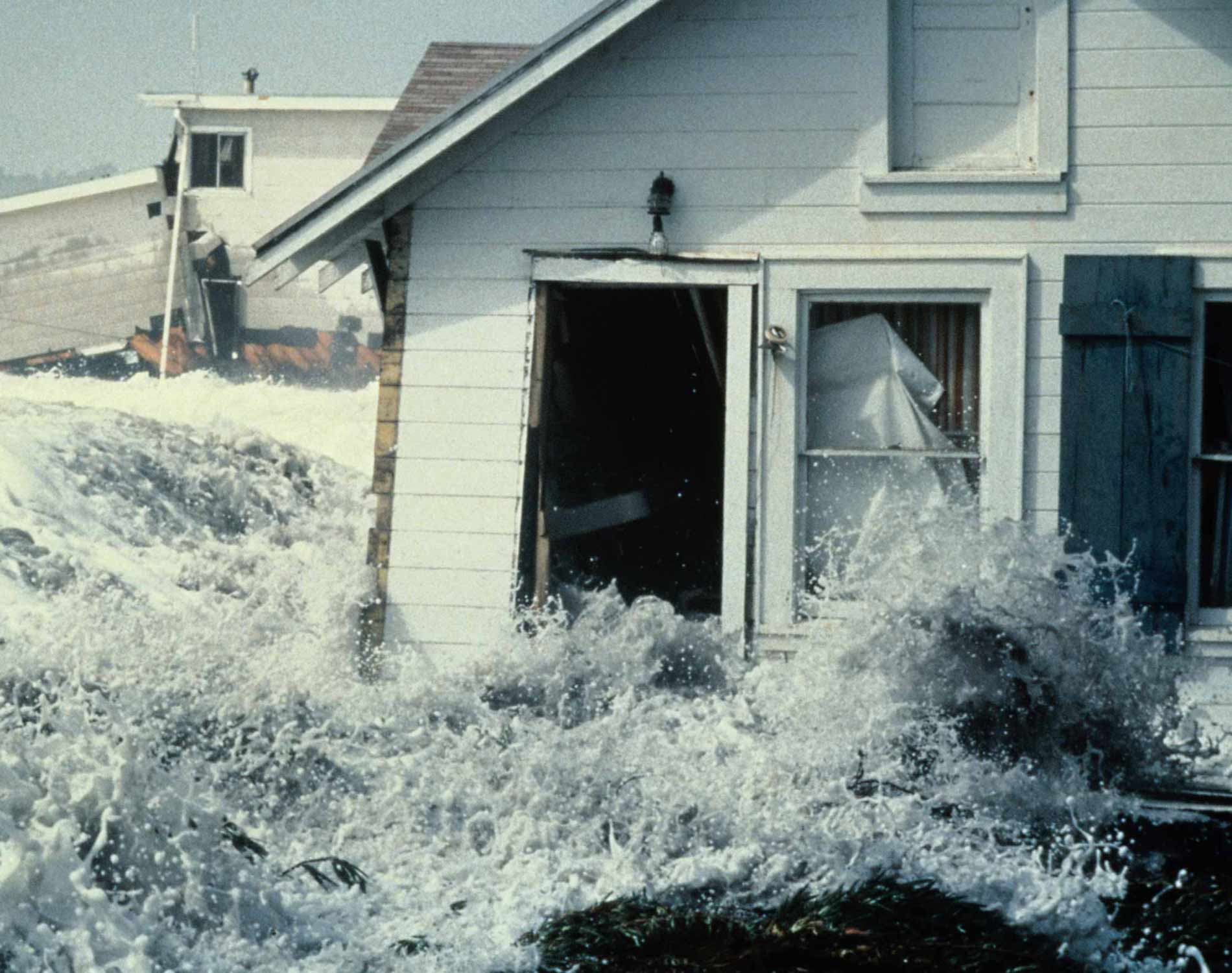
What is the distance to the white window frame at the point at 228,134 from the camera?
2847 centimetres

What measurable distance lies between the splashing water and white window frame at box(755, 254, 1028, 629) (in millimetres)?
377

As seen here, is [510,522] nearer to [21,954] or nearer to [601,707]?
[601,707]

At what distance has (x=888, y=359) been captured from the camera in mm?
8570

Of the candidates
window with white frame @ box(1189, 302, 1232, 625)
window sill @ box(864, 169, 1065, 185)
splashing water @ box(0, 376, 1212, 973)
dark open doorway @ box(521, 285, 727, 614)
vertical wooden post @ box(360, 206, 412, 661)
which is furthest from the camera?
dark open doorway @ box(521, 285, 727, 614)

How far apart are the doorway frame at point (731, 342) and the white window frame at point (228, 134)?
69.9ft

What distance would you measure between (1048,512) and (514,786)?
3.21 metres

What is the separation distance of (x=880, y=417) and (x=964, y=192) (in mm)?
1291

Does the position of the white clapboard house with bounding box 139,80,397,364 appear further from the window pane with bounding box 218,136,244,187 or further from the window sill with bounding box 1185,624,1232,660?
the window sill with bounding box 1185,624,1232,660

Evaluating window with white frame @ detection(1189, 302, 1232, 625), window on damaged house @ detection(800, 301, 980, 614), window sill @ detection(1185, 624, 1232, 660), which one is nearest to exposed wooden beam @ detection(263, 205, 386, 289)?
window on damaged house @ detection(800, 301, 980, 614)

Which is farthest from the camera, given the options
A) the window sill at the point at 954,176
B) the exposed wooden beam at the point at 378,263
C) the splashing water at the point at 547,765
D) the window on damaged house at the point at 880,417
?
the exposed wooden beam at the point at 378,263

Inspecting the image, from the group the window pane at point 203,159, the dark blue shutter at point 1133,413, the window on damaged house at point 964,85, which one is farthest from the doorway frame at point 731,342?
the window pane at point 203,159

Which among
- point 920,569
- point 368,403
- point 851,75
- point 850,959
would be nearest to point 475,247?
point 851,75

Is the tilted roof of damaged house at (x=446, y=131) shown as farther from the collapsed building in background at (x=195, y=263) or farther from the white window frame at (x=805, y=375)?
the collapsed building in background at (x=195, y=263)

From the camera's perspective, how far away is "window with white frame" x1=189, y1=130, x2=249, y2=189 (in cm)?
2859
